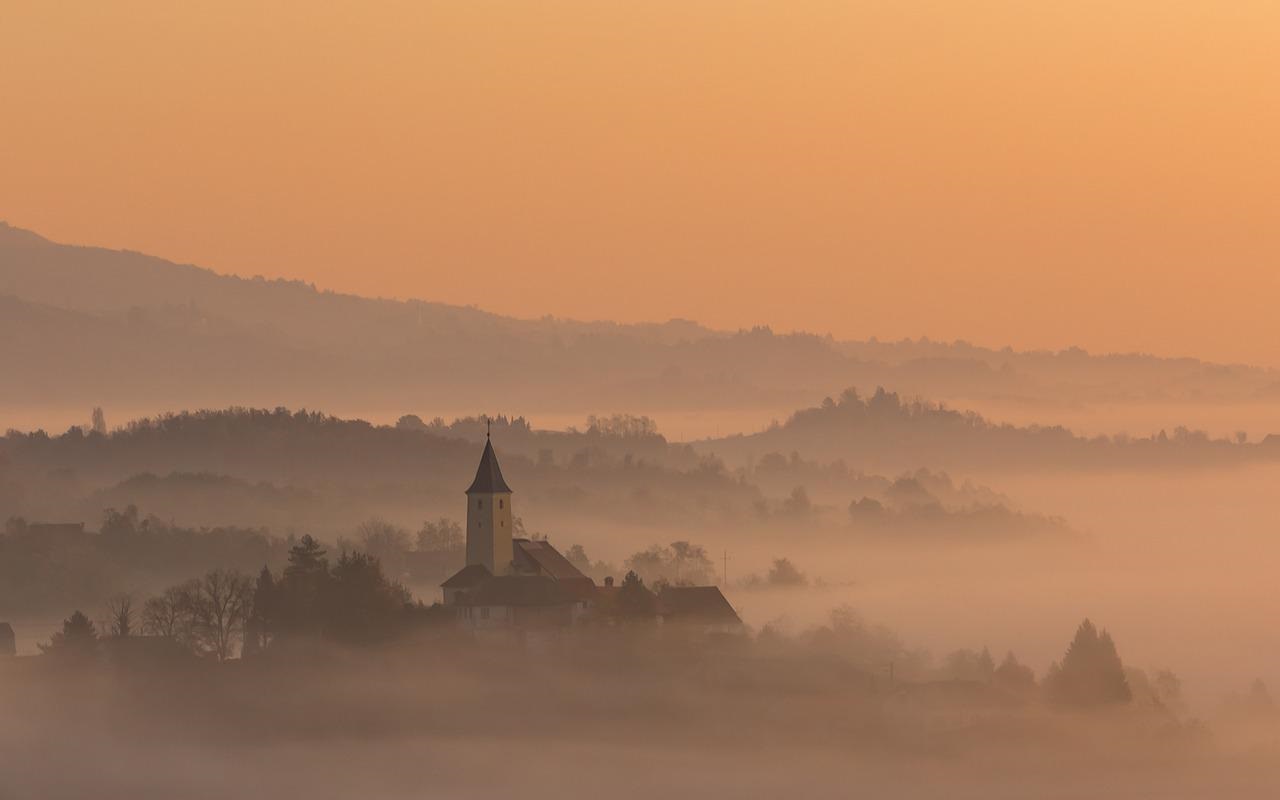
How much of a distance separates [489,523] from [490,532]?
1.83 ft

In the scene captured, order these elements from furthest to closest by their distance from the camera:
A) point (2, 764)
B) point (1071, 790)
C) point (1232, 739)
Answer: point (1232, 739), point (1071, 790), point (2, 764)

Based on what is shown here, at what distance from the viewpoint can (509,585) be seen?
17200cm

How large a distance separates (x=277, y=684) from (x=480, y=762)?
11.7m

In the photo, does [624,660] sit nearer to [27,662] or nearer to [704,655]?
[704,655]

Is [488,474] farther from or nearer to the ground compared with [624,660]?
farther from the ground

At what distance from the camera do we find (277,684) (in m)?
165

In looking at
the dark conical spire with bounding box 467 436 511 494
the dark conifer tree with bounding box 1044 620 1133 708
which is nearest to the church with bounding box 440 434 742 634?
the dark conical spire with bounding box 467 436 511 494

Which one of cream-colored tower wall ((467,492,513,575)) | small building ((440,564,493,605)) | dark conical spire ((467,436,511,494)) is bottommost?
small building ((440,564,493,605))

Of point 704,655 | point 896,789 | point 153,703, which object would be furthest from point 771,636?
point 153,703

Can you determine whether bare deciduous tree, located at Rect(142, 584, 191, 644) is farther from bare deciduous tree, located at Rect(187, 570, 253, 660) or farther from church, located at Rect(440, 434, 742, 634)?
church, located at Rect(440, 434, 742, 634)

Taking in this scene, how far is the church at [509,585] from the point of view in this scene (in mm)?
171125

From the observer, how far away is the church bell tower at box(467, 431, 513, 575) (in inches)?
6860

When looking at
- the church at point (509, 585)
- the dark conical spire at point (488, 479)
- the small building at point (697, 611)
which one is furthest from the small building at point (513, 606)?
the small building at point (697, 611)

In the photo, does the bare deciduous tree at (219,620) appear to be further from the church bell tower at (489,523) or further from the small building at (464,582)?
the church bell tower at (489,523)
